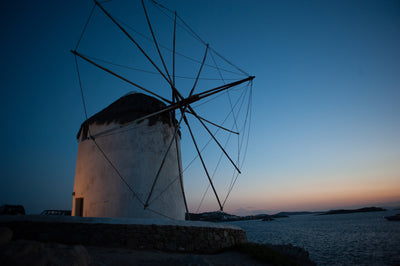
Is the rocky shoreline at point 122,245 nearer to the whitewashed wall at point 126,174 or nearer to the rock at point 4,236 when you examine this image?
the rock at point 4,236

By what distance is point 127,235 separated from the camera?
18.8ft

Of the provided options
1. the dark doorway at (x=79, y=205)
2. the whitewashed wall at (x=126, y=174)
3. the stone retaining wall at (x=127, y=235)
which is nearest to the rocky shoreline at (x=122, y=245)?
the stone retaining wall at (x=127, y=235)

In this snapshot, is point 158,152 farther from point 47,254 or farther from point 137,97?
point 47,254

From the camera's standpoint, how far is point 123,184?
8266 mm

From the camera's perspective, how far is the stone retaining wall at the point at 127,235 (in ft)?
16.9

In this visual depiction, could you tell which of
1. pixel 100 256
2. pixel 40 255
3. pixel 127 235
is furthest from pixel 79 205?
pixel 40 255

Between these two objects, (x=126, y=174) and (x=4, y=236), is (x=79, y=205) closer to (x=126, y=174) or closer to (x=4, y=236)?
(x=126, y=174)

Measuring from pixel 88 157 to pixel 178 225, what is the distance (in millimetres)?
5397

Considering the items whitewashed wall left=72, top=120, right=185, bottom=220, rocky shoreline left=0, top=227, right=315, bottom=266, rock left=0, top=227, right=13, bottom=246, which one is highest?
whitewashed wall left=72, top=120, right=185, bottom=220

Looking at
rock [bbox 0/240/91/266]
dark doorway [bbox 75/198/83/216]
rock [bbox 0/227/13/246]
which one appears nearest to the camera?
rock [bbox 0/240/91/266]

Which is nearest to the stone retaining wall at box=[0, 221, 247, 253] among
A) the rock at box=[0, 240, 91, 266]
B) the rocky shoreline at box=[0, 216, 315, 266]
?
the rocky shoreline at box=[0, 216, 315, 266]

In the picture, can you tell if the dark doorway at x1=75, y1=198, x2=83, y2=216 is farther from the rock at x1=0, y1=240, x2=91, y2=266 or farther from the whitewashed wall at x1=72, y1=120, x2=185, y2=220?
the rock at x1=0, y1=240, x2=91, y2=266

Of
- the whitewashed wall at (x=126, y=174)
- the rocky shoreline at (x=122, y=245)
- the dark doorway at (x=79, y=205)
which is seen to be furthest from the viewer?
the dark doorway at (x=79, y=205)

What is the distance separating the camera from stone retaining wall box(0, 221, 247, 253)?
16.9 feet
